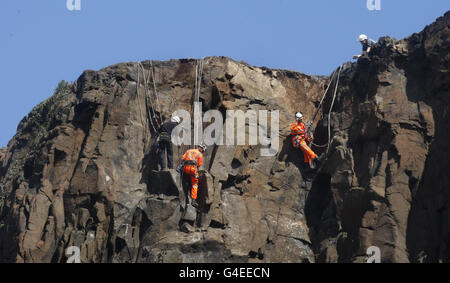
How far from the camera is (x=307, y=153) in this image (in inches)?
1258

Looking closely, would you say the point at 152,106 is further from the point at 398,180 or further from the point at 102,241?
the point at 398,180

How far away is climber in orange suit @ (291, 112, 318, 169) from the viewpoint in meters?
31.9

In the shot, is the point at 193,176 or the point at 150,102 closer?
the point at 193,176

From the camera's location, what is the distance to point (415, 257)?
26938mm

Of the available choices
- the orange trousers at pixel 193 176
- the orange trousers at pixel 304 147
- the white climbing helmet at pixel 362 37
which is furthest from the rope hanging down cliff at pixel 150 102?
the white climbing helmet at pixel 362 37

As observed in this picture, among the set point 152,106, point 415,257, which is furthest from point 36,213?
point 415,257

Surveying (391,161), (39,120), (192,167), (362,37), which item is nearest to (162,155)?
(192,167)

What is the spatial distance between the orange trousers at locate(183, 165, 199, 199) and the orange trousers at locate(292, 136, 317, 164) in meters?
4.21

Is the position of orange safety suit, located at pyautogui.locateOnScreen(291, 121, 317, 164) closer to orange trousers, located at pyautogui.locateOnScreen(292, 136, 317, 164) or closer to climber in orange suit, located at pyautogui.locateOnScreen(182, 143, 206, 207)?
orange trousers, located at pyautogui.locateOnScreen(292, 136, 317, 164)

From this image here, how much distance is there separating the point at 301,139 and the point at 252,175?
238 cm

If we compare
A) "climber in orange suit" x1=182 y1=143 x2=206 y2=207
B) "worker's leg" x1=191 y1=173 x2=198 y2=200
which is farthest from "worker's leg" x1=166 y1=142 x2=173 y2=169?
"worker's leg" x1=191 y1=173 x2=198 y2=200

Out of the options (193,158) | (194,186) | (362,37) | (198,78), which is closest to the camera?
(194,186)

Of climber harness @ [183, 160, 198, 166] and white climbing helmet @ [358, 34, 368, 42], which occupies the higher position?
white climbing helmet @ [358, 34, 368, 42]

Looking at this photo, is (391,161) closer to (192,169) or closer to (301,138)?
(301,138)
